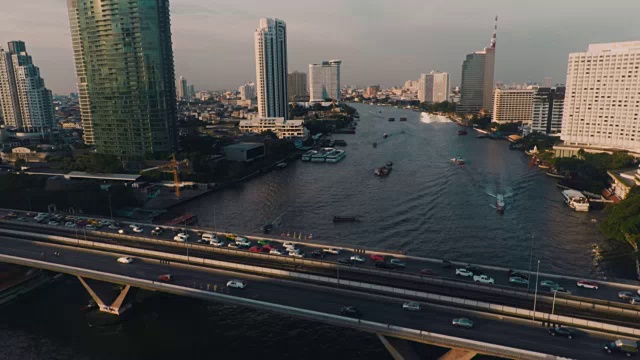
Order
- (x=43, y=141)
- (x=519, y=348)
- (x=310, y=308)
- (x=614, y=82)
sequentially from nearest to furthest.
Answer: (x=519, y=348) < (x=310, y=308) < (x=614, y=82) < (x=43, y=141)

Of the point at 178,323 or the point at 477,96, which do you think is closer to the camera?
the point at 178,323

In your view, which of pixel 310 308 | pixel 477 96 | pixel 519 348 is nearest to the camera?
pixel 519 348

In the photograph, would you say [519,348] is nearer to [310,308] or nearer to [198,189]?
[310,308]

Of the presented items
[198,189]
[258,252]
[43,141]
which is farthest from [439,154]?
[43,141]

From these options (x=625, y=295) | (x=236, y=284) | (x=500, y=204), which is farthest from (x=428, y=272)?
(x=500, y=204)

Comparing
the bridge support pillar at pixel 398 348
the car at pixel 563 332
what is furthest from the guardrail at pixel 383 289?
the bridge support pillar at pixel 398 348

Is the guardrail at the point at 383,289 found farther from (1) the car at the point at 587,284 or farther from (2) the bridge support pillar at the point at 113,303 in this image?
(1) the car at the point at 587,284

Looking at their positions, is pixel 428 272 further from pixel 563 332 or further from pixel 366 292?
pixel 563 332

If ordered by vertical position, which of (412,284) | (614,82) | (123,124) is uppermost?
(614,82)
